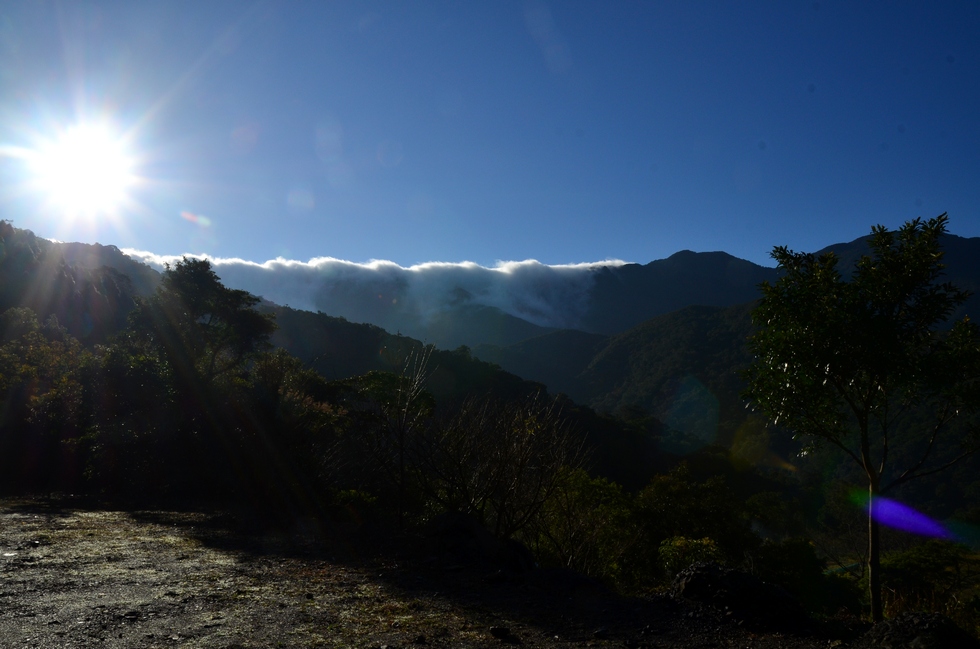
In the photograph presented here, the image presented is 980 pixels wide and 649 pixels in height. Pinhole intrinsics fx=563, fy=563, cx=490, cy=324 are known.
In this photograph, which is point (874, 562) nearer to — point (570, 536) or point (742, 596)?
point (742, 596)

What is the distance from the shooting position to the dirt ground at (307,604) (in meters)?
3.93

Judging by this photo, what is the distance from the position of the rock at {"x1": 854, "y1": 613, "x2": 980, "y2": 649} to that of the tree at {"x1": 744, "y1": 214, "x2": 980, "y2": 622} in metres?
2.51

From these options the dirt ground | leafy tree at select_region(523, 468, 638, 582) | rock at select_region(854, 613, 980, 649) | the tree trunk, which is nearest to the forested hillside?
leafy tree at select_region(523, 468, 638, 582)

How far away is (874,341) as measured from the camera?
5.57 metres

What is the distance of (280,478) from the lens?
42.1 feet

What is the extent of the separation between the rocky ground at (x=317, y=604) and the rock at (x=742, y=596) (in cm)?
8

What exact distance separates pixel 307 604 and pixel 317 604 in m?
0.09

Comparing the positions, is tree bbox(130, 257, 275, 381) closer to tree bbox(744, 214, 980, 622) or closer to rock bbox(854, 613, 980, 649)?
tree bbox(744, 214, 980, 622)

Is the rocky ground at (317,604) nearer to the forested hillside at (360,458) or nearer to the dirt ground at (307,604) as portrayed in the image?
the dirt ground at (307,604)

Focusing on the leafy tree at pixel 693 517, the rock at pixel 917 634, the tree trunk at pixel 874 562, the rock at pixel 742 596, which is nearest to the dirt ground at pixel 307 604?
the rock at pixel 742 596

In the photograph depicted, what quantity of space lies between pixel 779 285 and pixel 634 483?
129 feet

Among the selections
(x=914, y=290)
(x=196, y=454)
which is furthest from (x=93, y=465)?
(x=914, y=290)

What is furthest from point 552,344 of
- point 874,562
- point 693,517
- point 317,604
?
point 317,604

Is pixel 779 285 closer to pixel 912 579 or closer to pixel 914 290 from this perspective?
pixel 914 290
